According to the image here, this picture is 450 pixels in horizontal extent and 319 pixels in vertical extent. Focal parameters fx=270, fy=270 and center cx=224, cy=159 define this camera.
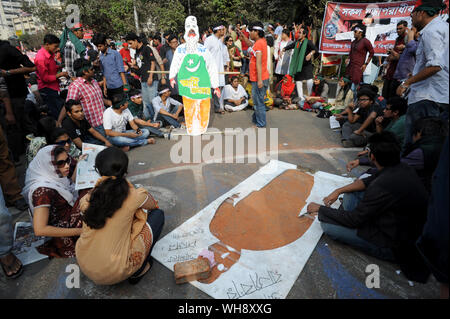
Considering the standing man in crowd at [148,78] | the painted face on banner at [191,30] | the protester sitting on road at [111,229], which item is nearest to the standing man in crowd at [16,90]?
the standing man in crowd at [148,78]

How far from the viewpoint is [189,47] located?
4.81m

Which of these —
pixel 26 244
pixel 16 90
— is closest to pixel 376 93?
pixel 26 244

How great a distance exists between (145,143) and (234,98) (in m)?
2.75

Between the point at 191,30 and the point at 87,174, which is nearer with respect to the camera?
the point at 87,174

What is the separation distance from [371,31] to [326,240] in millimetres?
7094

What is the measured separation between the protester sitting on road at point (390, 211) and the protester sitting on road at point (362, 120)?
2.45 m

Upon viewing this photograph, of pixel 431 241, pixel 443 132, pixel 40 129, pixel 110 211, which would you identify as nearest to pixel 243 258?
pixel 110 211

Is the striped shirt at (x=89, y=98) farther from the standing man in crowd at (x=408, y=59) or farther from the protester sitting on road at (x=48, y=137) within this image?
the standing man in crowd at (x=408, y=59)

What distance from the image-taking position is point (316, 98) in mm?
6836

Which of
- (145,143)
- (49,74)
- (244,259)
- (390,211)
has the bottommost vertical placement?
(244,259)

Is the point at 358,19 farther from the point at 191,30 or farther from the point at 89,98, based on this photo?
the point at 89,98

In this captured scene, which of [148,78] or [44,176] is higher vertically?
[148,78]

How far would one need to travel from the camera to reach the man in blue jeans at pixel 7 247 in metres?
2.11
